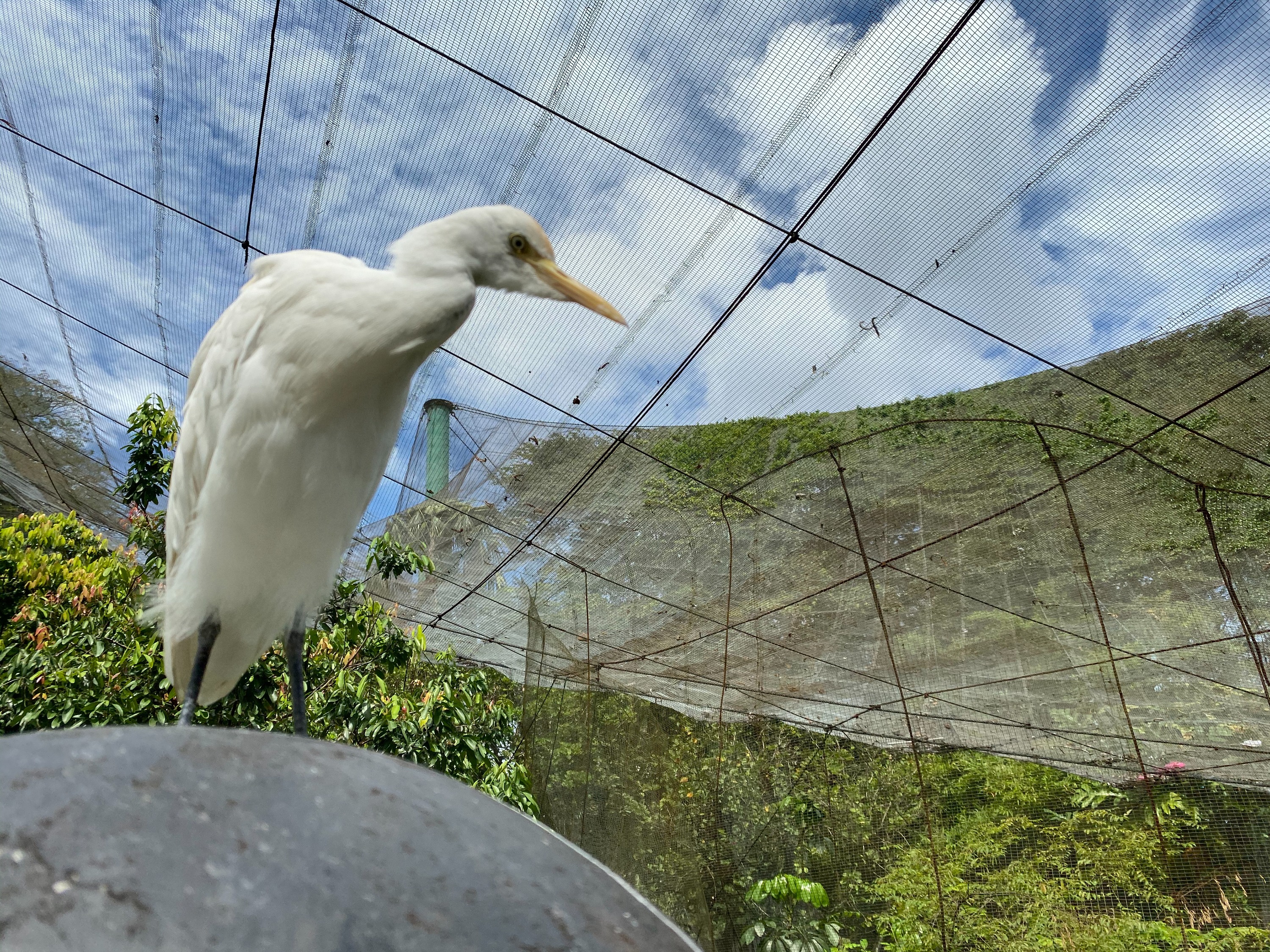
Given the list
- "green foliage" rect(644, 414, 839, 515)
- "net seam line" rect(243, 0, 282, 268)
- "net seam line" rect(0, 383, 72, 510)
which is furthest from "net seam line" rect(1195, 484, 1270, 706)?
"net seam line" rect(0, 383, 72, 510)

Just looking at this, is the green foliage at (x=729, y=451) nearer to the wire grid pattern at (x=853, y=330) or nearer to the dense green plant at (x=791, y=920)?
the wire grid pattern at (x=853, y=330)

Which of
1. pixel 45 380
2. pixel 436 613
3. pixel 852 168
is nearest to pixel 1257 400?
pixel 852 168

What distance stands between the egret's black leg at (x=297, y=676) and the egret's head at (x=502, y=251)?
2.50ft

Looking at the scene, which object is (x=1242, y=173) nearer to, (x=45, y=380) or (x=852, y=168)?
(x=852, y=168)

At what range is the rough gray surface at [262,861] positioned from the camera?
487 millimetres

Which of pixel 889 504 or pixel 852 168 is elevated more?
pixel 852 168

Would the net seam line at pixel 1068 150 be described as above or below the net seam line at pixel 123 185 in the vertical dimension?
below

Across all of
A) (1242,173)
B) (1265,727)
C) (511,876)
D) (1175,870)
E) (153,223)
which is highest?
(153,223)

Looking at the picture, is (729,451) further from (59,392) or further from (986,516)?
(59,392)

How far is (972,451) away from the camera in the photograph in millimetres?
3619

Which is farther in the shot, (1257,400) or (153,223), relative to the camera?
(153,223)

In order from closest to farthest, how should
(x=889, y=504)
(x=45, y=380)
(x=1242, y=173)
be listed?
(x=1242, y=173)
(x=889, y=504)
(x=45, y=380)

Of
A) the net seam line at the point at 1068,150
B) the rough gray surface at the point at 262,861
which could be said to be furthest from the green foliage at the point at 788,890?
the rough gray surface at the point at 262,861

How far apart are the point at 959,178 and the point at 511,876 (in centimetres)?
272
